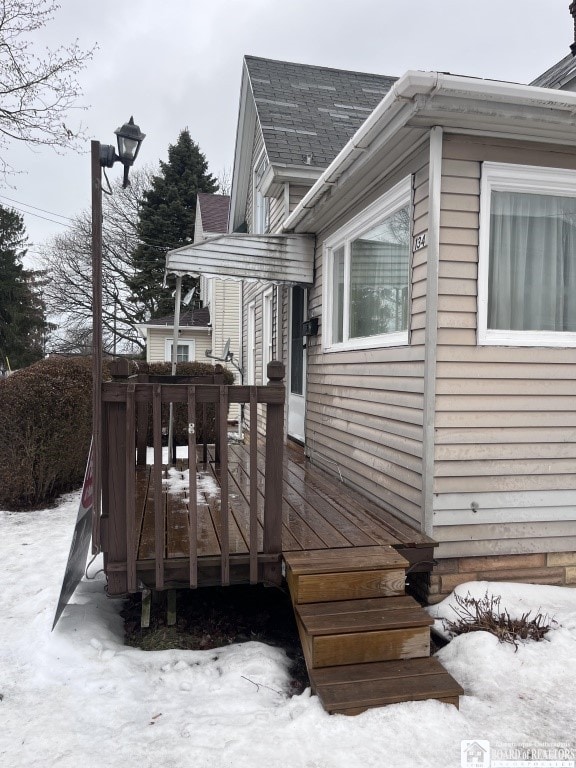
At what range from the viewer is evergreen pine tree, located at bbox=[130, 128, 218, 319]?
78.9 ft

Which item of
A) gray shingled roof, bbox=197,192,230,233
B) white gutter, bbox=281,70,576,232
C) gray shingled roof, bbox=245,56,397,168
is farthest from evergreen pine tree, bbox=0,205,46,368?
white gutter, bbox=281,70,576,232

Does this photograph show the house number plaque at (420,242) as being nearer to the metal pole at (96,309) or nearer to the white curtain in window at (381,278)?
the white curtain in window at (381,278)

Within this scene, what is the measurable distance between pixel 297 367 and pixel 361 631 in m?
4.35

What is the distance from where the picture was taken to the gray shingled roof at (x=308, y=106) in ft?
22.1

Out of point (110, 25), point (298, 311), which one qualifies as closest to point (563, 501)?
point (298, 311)

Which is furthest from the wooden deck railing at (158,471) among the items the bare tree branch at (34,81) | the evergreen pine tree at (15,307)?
the evergreen pine tree at (15,307)

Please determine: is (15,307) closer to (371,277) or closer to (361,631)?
(371,277)

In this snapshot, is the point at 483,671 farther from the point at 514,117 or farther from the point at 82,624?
the point at 514,117

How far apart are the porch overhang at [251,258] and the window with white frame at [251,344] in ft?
13.5

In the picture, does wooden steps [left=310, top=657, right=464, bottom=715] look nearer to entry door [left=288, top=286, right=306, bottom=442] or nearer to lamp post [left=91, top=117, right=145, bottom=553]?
lamp post [left=91, top=117, right=145, bottom=553]

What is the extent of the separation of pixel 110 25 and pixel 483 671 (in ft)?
41.0

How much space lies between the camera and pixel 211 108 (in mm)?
31156

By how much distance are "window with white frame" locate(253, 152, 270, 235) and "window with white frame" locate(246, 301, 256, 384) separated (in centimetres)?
148

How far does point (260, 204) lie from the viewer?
8.91 meters
